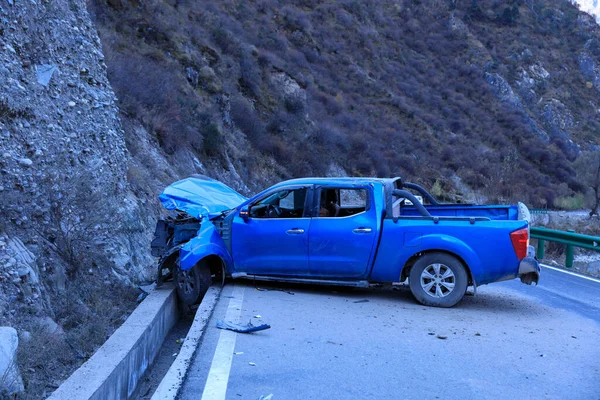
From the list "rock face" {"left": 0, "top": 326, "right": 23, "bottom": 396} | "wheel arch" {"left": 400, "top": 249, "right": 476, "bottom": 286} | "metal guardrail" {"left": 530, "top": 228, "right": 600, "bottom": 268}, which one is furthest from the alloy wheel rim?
"metal guardrail" {"left": 530, "top": 228, "right": 600, "bottom": 268}

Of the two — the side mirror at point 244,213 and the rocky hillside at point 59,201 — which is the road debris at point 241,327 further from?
the side mirror at point 244,213

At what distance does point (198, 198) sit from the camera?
383 inches

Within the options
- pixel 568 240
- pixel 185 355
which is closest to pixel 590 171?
pixel 568 240

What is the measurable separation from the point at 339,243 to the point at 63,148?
4656mm

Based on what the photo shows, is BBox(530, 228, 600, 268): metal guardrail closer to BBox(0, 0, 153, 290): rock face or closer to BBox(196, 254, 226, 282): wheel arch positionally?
BBox(196, 254, 226, 282): wheel arch

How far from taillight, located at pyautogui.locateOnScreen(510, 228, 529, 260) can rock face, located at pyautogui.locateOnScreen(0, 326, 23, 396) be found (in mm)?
6074

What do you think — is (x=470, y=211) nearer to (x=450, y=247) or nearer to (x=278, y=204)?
(x=450, y=247)

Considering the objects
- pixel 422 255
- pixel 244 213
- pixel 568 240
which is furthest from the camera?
pixel 568 240

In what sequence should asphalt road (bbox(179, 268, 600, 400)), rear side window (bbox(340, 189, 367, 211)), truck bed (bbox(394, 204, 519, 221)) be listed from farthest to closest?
truck bed (bbox(394, 204, 519, 221)) → rear side window (bbox(340, 189, 367, 211)) → asphalt road (bbox(179, 268, 600, 400))

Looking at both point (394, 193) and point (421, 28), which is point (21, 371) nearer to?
point (394, 193)

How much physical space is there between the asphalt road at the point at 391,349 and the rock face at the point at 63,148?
2.27 meters

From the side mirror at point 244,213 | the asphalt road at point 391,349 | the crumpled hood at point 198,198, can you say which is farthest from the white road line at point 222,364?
the crumpled hood at point 198,198

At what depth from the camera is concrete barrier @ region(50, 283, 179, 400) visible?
5230 millimetres

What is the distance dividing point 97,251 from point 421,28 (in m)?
61.5
